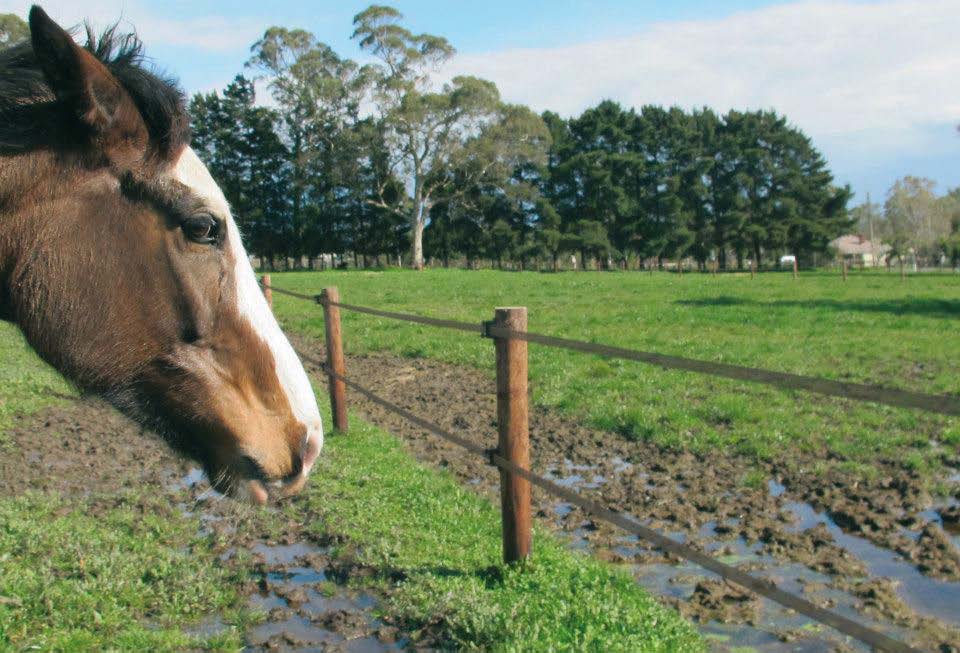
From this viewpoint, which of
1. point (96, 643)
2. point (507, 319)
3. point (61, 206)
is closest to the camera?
point (61, 206)

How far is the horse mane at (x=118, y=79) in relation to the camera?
2094 mm

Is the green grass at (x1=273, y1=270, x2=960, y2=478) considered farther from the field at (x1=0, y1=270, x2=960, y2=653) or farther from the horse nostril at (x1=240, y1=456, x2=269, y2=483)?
the horse nostril at (x1=240, y1=456, x2=269, y2=483)

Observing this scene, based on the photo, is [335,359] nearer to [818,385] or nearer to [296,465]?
[296,465]

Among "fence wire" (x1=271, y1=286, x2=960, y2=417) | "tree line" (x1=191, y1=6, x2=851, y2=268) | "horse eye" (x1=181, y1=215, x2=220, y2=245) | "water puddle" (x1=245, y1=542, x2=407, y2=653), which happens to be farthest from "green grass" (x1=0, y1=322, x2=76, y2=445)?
"tree line" (x1=191, y1=6, x2=851, y2=268)

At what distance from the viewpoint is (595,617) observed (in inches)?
134

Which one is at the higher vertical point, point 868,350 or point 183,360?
point 183,360

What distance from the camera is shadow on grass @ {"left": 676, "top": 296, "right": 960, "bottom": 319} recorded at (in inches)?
667

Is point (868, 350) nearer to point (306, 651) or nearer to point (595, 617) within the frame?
point (595, 617)

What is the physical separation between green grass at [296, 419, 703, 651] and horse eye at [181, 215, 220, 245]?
1.99 meters

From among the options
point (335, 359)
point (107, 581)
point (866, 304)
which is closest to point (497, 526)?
point (107, 581)

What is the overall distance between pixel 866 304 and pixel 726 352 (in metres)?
8.81

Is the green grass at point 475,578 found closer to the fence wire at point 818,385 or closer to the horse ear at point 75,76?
the fence wire at point 818,385

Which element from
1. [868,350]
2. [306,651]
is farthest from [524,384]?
[868,350]

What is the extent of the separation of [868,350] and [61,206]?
11612 millimetres
